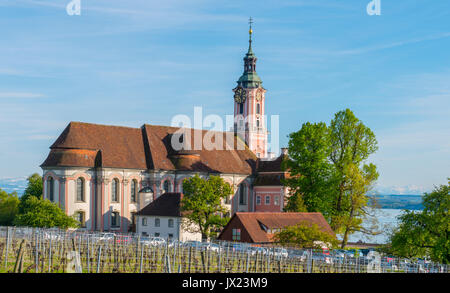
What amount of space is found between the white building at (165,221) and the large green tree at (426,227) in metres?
30.5

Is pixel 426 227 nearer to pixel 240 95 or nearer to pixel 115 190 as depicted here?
pixel 115 190

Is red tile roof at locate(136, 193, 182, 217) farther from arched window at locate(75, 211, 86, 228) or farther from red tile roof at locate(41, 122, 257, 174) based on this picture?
red tile roof at locate(41, 122, 257, 174)

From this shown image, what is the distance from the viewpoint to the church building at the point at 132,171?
74.2 m

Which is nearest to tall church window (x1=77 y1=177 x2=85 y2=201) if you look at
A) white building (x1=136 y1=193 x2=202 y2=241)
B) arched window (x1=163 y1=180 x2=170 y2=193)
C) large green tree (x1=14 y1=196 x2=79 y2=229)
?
large green tree (x1=14 y1=196 x2=79 y2=229)

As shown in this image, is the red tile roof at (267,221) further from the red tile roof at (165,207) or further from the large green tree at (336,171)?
the red tile roof at (165,207)

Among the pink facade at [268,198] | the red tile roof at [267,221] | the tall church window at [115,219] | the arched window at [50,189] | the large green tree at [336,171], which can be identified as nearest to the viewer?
the red tile roof at [267,221]

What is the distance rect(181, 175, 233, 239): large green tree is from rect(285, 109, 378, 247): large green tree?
7.53 meters

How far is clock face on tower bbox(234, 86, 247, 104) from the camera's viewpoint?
95.7 metres

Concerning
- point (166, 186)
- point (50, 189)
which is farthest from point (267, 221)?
point (50, 189)

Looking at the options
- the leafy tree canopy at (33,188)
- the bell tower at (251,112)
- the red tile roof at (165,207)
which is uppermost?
the bell tower at (251,112)

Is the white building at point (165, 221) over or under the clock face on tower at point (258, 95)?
under

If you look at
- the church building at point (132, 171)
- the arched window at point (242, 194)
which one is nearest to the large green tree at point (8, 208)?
the church building at point (132, 171)
